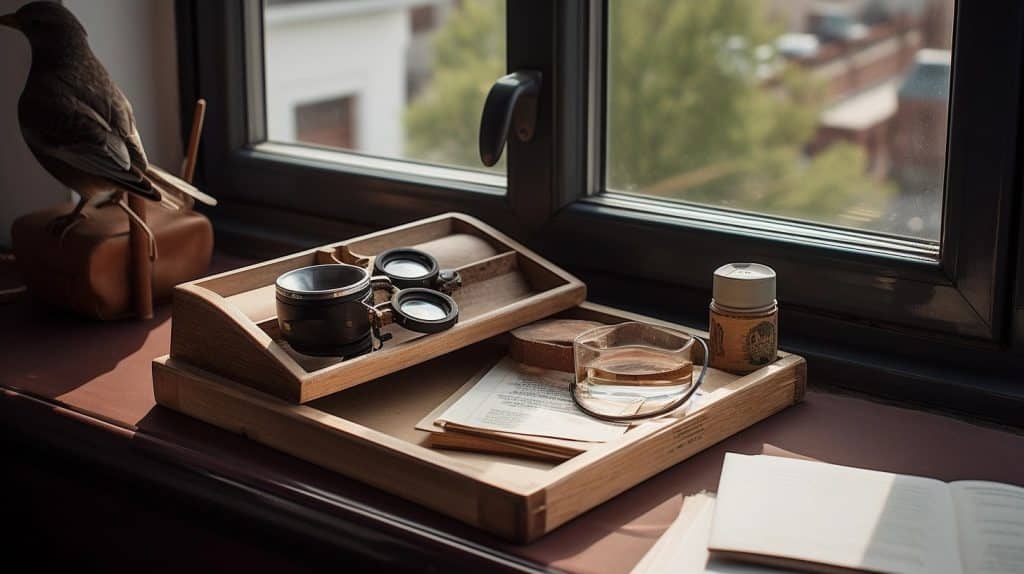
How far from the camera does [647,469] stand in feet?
3.11

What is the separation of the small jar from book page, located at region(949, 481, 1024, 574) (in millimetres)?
219

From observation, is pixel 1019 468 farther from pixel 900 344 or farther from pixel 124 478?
pixel 124 478

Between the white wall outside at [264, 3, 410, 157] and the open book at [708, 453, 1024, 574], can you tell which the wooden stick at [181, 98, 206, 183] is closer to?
the white wall outside at [264, 3, 410, 157]

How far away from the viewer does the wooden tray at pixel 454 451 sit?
2.86ft

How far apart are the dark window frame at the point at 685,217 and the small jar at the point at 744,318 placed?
0.39 ft

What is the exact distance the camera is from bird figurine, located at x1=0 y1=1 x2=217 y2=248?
1245mm

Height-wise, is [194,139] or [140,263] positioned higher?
[194,139]

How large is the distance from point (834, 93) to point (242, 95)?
1.39 meters

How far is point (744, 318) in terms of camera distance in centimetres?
106

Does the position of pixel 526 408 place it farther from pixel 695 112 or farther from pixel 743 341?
pixel 695 112

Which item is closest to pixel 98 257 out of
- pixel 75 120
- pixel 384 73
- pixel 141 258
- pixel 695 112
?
pixel 141 258

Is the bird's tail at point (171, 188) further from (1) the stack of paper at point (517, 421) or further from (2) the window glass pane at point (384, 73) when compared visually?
(1) the stack of paper at point (517, 421)

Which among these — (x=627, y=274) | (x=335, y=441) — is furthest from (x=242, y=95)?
(x=335, y=441)

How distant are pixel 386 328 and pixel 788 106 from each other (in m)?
2.61
